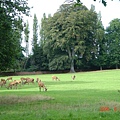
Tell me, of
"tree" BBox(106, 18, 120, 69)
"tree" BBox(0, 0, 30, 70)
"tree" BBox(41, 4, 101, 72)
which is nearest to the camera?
"tree" BBox(0, 0, 30, 70)

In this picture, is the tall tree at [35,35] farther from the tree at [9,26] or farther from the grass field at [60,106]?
the tree at [9,26]

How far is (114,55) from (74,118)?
80772mm

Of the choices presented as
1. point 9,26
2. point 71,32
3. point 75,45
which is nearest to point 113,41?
point 75,45

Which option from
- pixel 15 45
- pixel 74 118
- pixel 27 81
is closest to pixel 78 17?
pixel 27 81

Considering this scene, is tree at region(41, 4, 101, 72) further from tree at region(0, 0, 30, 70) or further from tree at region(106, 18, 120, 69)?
tree at region(0, 0, 30, 70)

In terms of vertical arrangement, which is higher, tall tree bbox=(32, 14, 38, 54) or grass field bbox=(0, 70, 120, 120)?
tall tree bbox=(32, 14, 38, 54)

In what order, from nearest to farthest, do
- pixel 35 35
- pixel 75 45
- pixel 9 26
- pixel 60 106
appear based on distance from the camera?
1. pixel 60 106
2. pixel 9 26
3. pixel 75 45
4. pixel 35 35

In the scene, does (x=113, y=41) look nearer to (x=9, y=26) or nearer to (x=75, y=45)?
(x=75, y=45)

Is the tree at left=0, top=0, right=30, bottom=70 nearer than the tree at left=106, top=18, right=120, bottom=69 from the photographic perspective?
Yes

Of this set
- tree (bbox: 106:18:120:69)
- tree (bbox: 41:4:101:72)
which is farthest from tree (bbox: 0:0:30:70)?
tree (bbox: 106:18:120:69)

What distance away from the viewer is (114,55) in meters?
87.9

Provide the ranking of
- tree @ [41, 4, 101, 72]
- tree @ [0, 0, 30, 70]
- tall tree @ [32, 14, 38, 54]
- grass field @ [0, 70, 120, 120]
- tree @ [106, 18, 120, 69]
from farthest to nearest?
tall tree @ [32, 14, 38, 54], tree @ [106, 18, 120, 69], tree @ [41, 4, 101, 72], tree @ [0, 0, 30, 70], grass field @ [0, 70, 120, 120]

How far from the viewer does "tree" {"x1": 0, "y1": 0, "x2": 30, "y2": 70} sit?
55.6 feet

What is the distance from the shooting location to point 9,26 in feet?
56.7
